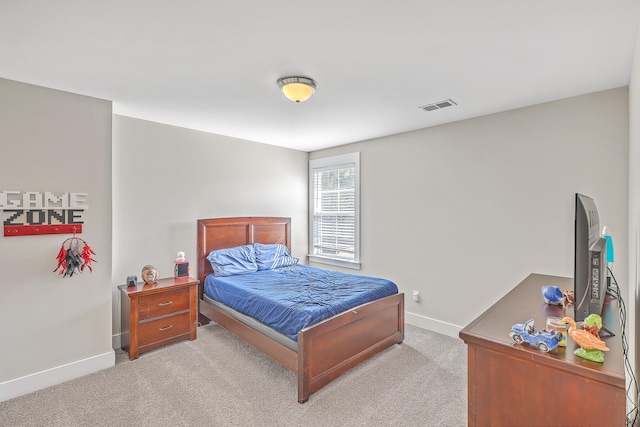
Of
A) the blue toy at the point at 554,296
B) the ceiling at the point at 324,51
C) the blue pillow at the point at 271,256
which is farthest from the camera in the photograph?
the blue pillow at the point at 271,256

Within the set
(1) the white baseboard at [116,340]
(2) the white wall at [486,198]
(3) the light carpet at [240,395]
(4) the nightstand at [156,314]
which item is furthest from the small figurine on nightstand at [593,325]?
(1) the white baseboard at [116,340]

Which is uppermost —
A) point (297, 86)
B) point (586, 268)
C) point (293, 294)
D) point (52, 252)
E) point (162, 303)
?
point (297, 86)

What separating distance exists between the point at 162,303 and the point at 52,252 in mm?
1038

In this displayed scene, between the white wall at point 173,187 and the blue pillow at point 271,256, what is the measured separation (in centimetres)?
58

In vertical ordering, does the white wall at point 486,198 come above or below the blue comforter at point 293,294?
above

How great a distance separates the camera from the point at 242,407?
2.26 m

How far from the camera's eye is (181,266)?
353cm

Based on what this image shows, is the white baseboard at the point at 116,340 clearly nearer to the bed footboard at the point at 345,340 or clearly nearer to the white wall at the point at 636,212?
the bed footboard at the point at 345,340

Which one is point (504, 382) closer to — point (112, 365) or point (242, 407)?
point (242, 407)

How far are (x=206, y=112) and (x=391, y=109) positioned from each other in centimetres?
191

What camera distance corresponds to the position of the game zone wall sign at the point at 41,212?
7.88 feet

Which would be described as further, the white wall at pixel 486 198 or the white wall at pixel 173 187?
the white wall at pixel 173 187

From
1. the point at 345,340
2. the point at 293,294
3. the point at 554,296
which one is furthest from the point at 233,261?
the point at 554,296

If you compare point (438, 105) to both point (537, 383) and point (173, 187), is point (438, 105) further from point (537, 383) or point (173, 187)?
point (173, 187)
